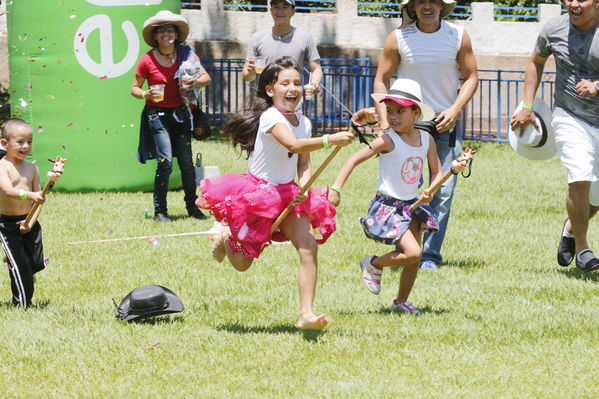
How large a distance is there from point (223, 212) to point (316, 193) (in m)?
0.59

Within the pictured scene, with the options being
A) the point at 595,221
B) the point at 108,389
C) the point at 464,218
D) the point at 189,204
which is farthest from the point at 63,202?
the point at 108,389

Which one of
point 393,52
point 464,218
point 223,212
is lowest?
point 464,218

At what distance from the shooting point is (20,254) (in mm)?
6938

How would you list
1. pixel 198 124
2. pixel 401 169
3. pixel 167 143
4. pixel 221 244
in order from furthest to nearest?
pixel 198 124, pixel 167 143, pixel 401 169, pixel 221 244

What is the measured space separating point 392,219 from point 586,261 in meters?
2.02

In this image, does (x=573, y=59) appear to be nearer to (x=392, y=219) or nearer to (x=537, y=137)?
(x=537, y=137)

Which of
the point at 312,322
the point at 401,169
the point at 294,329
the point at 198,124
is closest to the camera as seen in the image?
the point at 312,322

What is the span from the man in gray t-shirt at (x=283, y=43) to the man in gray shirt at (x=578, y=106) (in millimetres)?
2565

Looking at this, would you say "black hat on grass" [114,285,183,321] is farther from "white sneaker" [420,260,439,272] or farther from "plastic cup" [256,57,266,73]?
"plastic cup" [256,57,266,73]

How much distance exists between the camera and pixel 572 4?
7.86 m

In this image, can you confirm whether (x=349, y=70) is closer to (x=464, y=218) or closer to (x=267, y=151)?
(x=464, y=218)

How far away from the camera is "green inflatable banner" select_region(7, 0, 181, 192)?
12.0m

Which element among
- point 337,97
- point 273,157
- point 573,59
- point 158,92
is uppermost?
point 573,59

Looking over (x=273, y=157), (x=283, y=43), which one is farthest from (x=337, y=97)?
(x=273, y=157)
